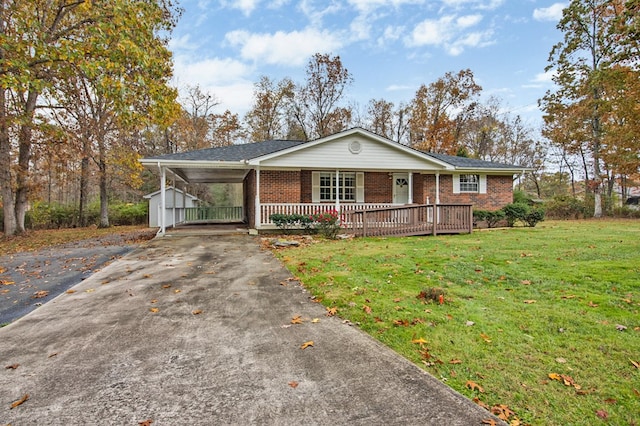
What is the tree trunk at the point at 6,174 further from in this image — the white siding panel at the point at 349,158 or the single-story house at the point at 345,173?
the white siding panel at the point at 349,158

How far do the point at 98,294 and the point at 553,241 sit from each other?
11234 millimetres

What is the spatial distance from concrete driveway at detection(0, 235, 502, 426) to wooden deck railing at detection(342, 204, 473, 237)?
7238mm

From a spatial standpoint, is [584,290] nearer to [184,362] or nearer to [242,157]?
[184,362]

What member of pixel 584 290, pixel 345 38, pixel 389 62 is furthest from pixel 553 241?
pixel 345 38

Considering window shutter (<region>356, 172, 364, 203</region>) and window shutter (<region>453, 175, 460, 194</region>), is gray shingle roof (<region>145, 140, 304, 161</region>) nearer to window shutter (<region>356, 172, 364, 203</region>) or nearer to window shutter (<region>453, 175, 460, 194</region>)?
window shutter (<region>356, 172, 364, 203</region>)

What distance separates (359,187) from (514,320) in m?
12.6

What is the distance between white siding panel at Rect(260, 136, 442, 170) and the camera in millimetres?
13891

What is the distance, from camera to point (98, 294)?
5.29 metres

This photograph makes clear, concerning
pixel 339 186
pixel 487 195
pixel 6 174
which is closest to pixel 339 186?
pixel 339 186

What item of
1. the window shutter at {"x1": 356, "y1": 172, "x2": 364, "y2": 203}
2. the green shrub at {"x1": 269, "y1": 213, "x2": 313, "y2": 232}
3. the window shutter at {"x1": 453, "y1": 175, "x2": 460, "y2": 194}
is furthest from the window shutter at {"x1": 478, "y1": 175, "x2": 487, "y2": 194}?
the green shrub at {"x1": 269, "y1": 213, "x2": 313, "y2": 232}

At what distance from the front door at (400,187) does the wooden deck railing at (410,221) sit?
3401mm

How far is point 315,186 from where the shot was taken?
15.7 meters

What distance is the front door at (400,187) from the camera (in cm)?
1659

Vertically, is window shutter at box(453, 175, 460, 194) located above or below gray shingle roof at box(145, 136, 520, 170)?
below
